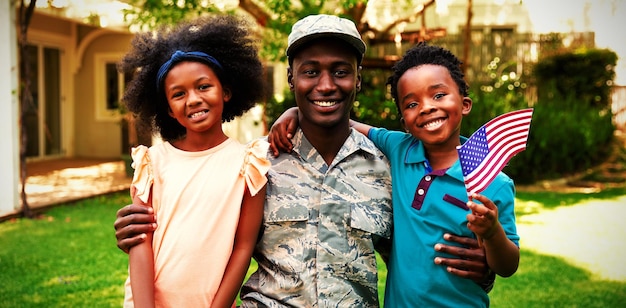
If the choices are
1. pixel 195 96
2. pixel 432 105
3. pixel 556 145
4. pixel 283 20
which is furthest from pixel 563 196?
pixel 195 96

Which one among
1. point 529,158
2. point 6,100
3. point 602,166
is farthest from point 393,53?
point 6,100

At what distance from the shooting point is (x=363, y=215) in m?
2.46

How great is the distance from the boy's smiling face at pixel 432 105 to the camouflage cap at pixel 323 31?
0.90 ft

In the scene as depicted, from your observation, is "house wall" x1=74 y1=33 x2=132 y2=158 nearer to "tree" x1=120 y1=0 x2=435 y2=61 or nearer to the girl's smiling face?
"tree" x1=120 y1=0 x2=435 y2=61

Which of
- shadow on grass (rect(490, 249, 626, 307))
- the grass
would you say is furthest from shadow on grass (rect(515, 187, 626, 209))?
shadow on grass (rect(490, 249, 626, 307))

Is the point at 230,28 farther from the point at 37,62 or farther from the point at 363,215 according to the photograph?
the point at 37,62

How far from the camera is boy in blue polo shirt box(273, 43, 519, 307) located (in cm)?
221

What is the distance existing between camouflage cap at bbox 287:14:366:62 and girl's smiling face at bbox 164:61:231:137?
1.22 feet

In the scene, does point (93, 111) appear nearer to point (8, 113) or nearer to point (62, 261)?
point (8, 113)

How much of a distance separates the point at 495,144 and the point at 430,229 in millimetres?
401

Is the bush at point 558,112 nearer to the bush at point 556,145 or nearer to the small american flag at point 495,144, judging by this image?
the bush at point 556,145

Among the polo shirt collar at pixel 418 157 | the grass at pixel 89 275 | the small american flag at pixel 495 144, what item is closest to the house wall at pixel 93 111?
the grass at pixel 89 275

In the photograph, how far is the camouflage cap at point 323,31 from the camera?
7.95 feet

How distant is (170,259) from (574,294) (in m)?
4.01
